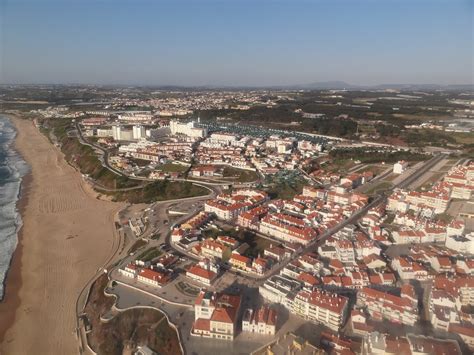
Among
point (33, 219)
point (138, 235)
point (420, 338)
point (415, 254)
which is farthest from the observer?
point (33, 219)

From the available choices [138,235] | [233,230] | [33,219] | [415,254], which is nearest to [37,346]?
[138,235]

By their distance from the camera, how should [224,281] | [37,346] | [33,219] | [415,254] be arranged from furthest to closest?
[33,219], [415,254], [224,281], [37,346]

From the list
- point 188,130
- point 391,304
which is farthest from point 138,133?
point 391,304

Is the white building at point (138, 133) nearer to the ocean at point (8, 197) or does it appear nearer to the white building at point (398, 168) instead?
the ocean at point (8, 197)

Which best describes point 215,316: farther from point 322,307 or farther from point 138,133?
point 138,133

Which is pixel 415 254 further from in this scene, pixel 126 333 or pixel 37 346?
pixel 37 346

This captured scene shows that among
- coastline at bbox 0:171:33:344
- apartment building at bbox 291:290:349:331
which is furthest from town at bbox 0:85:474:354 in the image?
coastline at bbox 0:171:33:344
